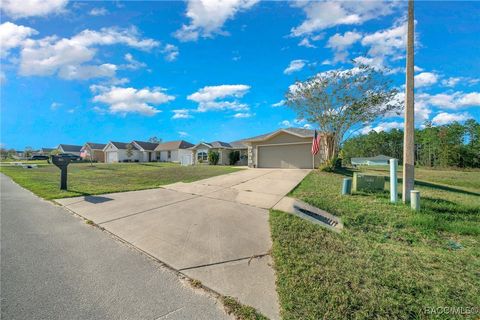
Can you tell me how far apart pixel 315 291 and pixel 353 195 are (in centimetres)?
606

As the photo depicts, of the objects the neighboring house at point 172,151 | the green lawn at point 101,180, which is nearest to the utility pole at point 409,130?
the green lawn at point 101,180

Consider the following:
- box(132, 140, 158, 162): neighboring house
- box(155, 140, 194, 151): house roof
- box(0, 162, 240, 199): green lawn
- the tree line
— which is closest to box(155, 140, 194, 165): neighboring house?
box(155, 140, 194, 151): house roof

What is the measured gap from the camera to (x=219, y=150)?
95.8 feet

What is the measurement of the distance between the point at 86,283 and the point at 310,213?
4873 millimetres

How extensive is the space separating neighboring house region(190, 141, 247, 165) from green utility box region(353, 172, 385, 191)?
21214mm

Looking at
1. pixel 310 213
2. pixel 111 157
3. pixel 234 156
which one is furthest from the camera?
pixel 111 157

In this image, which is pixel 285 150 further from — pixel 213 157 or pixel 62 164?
pixel 62 164

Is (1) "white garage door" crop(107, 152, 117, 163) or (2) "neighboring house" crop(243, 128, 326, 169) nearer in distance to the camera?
(2) "neighboring house" crop(243, 128, 326, 169)

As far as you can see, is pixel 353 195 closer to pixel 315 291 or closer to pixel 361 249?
pixel 361 249

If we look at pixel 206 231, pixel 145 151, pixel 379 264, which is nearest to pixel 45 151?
pixel 145 151

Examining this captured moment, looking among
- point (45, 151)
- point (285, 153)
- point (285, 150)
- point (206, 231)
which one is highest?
point (45, 151)

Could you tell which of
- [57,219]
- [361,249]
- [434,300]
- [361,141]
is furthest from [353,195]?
[361,141]

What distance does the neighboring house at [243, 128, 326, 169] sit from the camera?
17.6 metres

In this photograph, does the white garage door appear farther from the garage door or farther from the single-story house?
the single-story house
